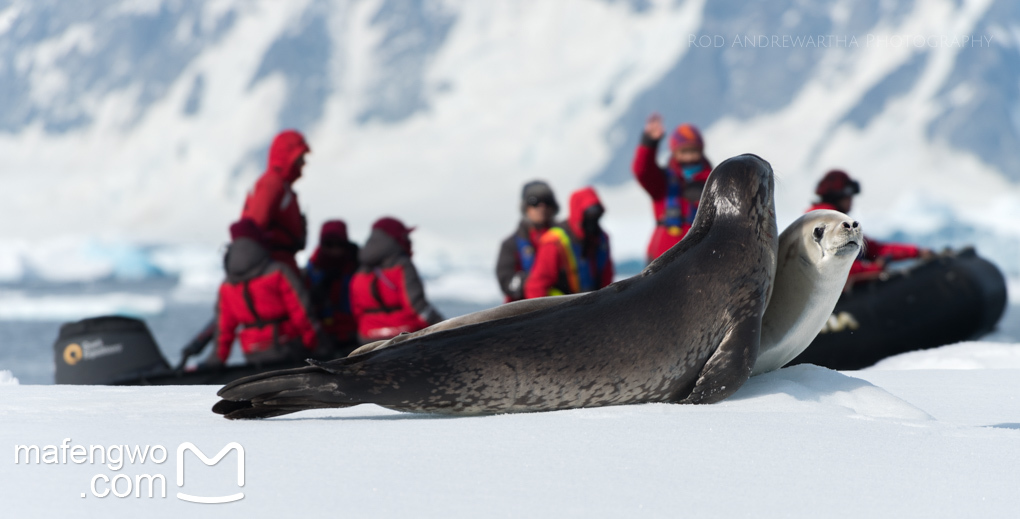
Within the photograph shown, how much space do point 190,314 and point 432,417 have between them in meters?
20.9

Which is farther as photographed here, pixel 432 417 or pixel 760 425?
pixel 432 417

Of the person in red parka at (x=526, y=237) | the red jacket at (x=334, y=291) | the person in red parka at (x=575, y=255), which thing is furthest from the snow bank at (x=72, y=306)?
the person in red parka at (x=575, y=255)

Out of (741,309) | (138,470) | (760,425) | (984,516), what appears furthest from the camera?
(741,309)

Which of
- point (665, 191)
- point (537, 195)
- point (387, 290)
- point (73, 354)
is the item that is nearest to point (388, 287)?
point (387, 290)

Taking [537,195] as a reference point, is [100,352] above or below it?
below

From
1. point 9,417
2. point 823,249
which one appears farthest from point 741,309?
point 9,417

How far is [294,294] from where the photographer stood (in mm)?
5414

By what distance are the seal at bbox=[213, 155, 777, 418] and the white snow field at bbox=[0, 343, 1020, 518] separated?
86 millimetres

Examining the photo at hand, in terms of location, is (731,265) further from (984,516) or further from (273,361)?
(273,361)

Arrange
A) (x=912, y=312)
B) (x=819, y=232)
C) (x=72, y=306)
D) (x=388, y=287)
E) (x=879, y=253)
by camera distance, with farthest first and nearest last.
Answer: (x=72, y=306) → (x=879, y=253) → (x=912, y=312) → (x=388, y=287) → (x=819, y=232)

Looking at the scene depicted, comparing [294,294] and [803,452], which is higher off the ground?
[294,294]

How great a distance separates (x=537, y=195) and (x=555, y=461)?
14.1 ft

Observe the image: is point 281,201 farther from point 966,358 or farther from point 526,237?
point 966,358

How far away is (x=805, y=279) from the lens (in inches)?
112
